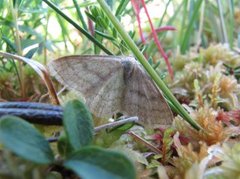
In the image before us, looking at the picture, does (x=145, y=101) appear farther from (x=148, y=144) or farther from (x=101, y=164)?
(x=101, y=164)

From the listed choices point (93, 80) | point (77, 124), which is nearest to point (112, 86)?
point (93, 80)

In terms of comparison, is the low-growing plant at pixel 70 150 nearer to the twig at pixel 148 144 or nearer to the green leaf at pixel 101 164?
the green leaf at pixel 101 164

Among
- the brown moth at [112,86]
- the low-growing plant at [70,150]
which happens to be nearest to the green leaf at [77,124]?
the low-growing plant at [70,150]

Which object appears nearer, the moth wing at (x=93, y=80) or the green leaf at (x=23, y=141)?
the green leaf at (x=23, y=141)

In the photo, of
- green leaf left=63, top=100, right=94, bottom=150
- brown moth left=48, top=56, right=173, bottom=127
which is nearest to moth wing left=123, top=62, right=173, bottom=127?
brown moth left=48, top=56, right=173, bottom=127

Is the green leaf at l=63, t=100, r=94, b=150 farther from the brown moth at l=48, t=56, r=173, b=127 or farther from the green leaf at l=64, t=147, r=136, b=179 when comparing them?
the brown moth at l=48, t=56, r=173, b=127

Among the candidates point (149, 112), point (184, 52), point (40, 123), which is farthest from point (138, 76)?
point (184, 52)
